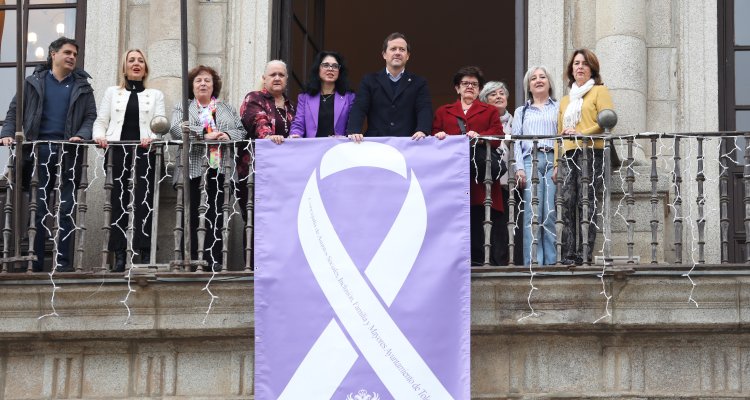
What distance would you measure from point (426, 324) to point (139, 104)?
2868 millimetres

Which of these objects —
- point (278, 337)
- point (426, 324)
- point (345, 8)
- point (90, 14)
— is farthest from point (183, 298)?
point (345, 8)

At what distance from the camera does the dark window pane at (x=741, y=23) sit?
50.1 ft

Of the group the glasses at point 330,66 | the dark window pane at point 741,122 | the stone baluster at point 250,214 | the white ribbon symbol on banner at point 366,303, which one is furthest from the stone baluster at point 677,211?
the stone baluster at point 250,214

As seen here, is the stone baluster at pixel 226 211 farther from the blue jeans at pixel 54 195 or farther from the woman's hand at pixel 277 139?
the blue jeans at pixel 54 195

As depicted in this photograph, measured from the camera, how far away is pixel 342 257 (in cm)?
1343

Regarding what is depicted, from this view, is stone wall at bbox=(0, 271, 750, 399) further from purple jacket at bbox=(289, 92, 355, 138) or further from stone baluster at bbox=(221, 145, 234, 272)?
purple jacket at bbox=(289, 92, 355, 138)

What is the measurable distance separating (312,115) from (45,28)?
284cm

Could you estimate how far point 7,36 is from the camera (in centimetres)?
1589

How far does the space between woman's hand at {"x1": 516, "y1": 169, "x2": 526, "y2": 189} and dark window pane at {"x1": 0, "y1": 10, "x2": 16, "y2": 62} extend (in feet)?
14.4

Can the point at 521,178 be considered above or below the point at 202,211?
above

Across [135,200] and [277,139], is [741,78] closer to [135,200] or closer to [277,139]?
[277,139]

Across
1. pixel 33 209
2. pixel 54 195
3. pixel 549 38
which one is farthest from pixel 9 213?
pixel 549 38

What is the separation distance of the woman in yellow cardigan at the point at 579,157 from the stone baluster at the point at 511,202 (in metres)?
0.31

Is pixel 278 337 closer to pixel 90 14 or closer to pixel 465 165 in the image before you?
pixel 465 165
